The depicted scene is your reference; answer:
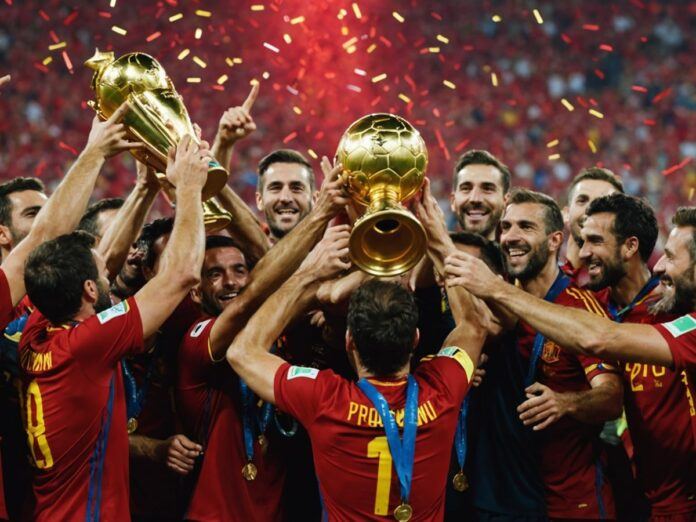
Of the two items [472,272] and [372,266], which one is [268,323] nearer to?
[372,266]

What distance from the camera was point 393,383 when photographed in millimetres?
2967

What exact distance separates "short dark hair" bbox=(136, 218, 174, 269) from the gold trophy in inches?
50.2

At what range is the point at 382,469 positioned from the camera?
2.87m

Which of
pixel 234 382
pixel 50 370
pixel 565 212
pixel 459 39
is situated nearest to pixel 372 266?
pixel 234 382

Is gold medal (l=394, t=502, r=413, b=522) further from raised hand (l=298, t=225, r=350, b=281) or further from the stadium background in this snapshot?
the stadium background

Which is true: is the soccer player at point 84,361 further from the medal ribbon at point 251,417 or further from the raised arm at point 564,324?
the raised arm at point 564,324

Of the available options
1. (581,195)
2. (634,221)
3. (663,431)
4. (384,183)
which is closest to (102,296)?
(384,183)

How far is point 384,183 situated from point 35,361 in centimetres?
139

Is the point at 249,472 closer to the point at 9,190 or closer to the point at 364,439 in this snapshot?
the point at 364,439

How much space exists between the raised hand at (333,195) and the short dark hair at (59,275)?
33.8 inches

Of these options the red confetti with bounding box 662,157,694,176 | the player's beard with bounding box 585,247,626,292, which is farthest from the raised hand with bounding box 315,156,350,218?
the red confetti with bounding box 662,157,694,176

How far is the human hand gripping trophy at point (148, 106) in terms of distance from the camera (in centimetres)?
355

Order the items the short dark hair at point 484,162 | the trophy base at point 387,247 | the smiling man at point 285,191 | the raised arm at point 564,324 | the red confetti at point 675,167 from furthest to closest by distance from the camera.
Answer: the red confetti at point 675,167 < the short dark hair at point 484,162 < the smiling man at point 285,191 < the raised arm at point 564,324 < the trophy base at point 387,247

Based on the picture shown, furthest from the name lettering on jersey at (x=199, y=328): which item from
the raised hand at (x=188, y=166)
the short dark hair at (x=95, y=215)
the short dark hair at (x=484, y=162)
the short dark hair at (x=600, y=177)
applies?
the short dark hair at (x=600, y=177)
